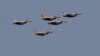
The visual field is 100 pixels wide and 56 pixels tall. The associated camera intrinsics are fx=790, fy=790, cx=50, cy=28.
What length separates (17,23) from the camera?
78.4 meters

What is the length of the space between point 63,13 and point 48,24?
76.4 inches

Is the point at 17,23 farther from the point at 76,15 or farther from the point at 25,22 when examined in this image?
the point at 76,15

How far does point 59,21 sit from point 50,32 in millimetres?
1810

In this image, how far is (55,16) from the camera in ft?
260

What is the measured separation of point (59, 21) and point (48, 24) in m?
1.64

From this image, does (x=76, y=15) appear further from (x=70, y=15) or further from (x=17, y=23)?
(x=17, y=23)

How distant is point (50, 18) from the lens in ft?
257

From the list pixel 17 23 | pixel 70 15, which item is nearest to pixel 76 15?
pixel 70 15

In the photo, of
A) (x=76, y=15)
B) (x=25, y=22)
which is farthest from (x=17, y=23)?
(x=76, y=15)

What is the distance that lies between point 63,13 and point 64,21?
0.80 meters

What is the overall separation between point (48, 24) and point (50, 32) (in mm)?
2454

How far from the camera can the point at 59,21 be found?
258 feet

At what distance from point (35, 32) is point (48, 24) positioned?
2182 millimetres

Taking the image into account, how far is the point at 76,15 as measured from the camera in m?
78.8
